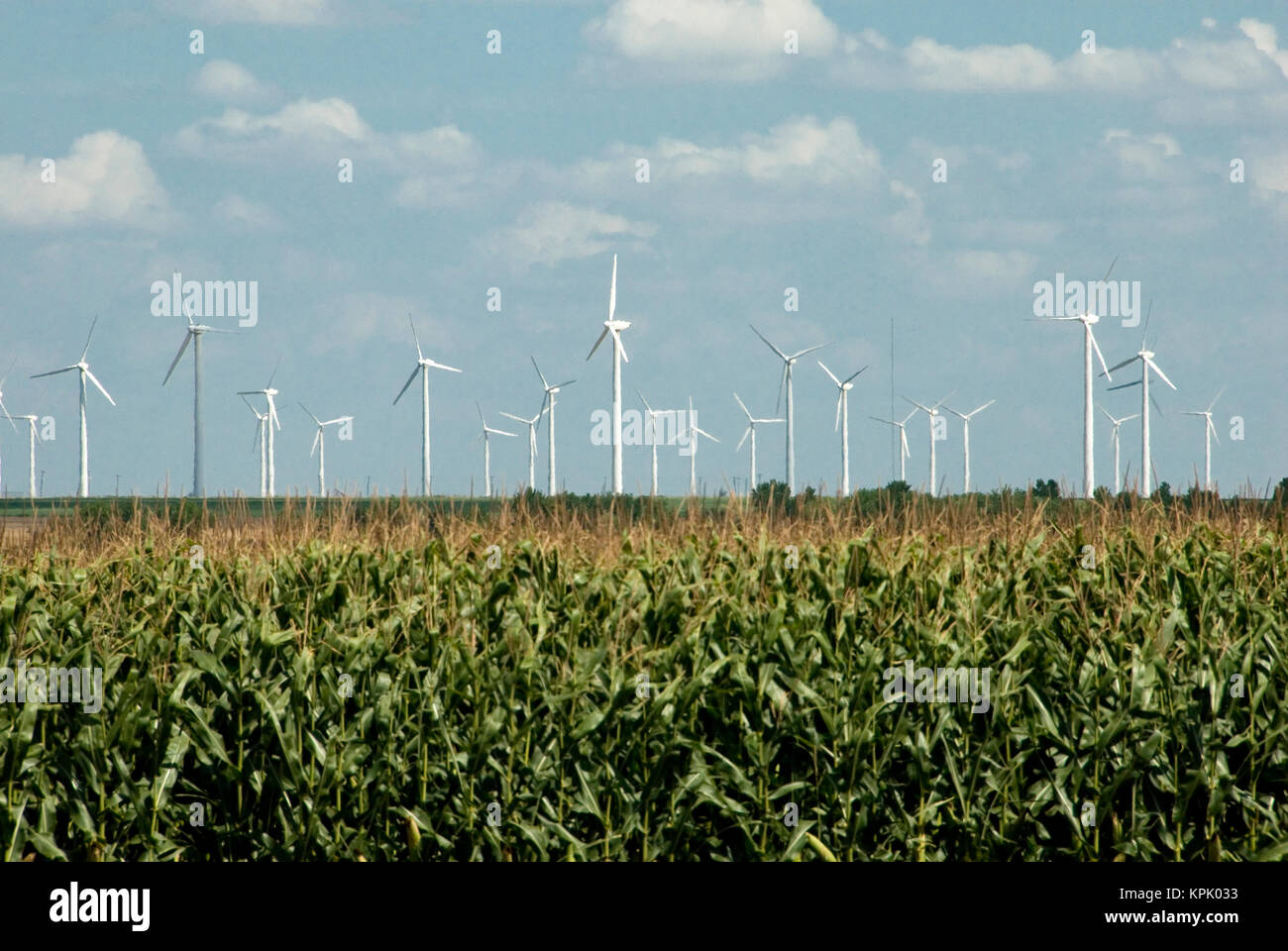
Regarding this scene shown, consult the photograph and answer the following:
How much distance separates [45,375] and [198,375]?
16.5 metres

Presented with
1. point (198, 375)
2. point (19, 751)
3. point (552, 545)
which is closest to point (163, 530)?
point (552, 545)

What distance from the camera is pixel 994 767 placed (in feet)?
37.7

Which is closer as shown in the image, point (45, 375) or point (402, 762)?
point (402, 762)

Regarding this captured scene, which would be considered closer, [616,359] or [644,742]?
[644,742]

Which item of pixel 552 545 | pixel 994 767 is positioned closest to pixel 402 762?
pixel 994 767

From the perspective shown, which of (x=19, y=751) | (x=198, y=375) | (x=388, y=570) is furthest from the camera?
(x=198, y=375)

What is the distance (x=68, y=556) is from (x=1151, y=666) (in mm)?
16001

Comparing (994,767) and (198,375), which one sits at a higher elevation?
(198,375)

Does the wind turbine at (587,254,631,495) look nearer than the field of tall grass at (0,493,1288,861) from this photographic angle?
No

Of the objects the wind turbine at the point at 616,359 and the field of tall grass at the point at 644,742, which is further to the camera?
the wind turbine at the point at 616,359

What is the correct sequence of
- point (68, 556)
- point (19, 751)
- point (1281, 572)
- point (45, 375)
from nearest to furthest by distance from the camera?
point (19, 751) → point (1281, 572) → point (68, 556) → point (45, 375)
